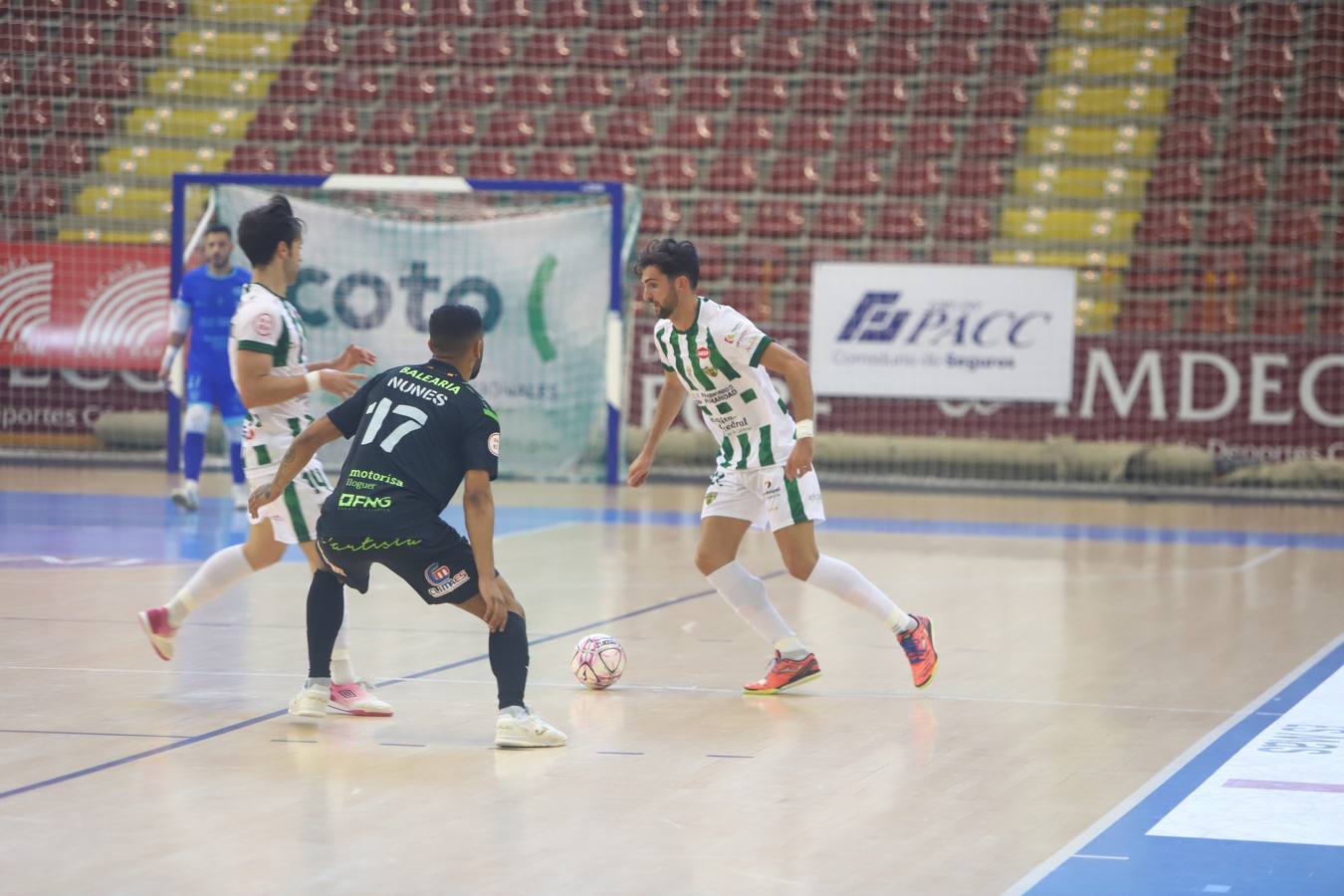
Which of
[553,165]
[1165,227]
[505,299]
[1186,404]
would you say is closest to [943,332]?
[1186,404]

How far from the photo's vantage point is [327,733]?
6.16 m

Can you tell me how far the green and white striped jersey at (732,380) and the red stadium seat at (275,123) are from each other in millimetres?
17535

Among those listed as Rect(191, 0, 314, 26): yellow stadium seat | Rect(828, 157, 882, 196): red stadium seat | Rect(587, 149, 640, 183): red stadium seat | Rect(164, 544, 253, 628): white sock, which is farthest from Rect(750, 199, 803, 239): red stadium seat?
Rect(164, 544, 253, 628): white sock

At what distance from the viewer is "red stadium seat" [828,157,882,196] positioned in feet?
73.1

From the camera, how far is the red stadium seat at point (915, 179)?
876 inches

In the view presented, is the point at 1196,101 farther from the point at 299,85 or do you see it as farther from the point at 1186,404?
the point at 299,85

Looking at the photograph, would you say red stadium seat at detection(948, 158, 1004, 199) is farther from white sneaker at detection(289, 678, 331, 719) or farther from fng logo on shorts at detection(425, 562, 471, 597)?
fng logo on shorts at detection(425, 562, 471, 597)

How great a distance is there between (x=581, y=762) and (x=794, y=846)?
119cm

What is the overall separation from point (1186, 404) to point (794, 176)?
6.33 m

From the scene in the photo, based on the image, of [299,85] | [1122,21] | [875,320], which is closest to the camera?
[875,320]

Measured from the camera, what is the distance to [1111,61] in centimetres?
2350

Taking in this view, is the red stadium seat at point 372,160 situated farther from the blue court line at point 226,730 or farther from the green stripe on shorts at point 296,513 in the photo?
the green stripe on shorts at point 296,513

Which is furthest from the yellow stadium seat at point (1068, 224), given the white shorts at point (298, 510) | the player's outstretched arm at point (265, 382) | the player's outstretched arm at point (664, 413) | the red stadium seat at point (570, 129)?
the player's outstretched arm at point (265, 382)

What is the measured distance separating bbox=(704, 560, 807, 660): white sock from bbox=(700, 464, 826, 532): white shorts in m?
0.23
